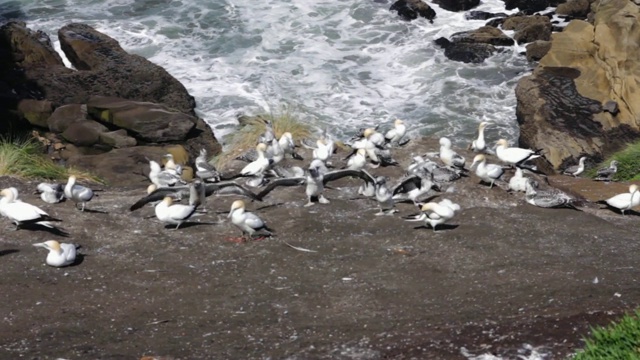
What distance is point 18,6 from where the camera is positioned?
3600 cm

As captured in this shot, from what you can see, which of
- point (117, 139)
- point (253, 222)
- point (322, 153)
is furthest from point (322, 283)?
point (117, 139)

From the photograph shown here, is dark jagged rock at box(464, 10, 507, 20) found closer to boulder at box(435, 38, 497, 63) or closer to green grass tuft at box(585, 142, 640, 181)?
boulder at box(435, 38, 497, 63)

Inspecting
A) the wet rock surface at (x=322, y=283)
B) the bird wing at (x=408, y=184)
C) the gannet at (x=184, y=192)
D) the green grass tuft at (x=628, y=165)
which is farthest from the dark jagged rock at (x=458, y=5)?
→ the gannet at (x=184, y=192)

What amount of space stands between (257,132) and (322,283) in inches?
379

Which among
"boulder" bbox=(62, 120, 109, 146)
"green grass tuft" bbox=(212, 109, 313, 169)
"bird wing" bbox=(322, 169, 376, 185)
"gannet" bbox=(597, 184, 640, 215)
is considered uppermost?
"bird wing" bbox=(322, 169, 376, 185)

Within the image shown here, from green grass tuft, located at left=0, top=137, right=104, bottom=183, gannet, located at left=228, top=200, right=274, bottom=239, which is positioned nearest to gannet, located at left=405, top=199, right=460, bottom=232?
gannet, located at left=228, top=200, right=274, bottom=239

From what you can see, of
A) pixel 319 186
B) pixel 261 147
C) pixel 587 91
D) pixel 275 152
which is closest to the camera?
pixel 319 186

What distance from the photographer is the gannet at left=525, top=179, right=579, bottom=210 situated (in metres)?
15.0

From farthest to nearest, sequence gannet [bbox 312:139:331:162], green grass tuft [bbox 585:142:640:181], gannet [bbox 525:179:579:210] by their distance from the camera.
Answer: green grass tuft [bbox 585:142:640:181] < gannet [bbox 312:139:331:162] < gannet [bbox 525:179:579:210]

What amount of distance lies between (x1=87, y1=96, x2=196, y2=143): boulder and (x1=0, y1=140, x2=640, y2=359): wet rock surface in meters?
7.60

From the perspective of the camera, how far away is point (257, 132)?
2058 cm

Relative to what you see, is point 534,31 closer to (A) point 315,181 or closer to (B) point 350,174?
(B) point 350,174

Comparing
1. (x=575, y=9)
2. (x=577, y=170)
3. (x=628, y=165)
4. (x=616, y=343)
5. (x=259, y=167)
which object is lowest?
(x=575, y=9)

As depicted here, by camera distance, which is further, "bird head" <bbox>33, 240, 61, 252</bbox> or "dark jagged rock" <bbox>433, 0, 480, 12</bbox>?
"dark jagged rock" <bbox>433, 0, 480, 12</bbox>
